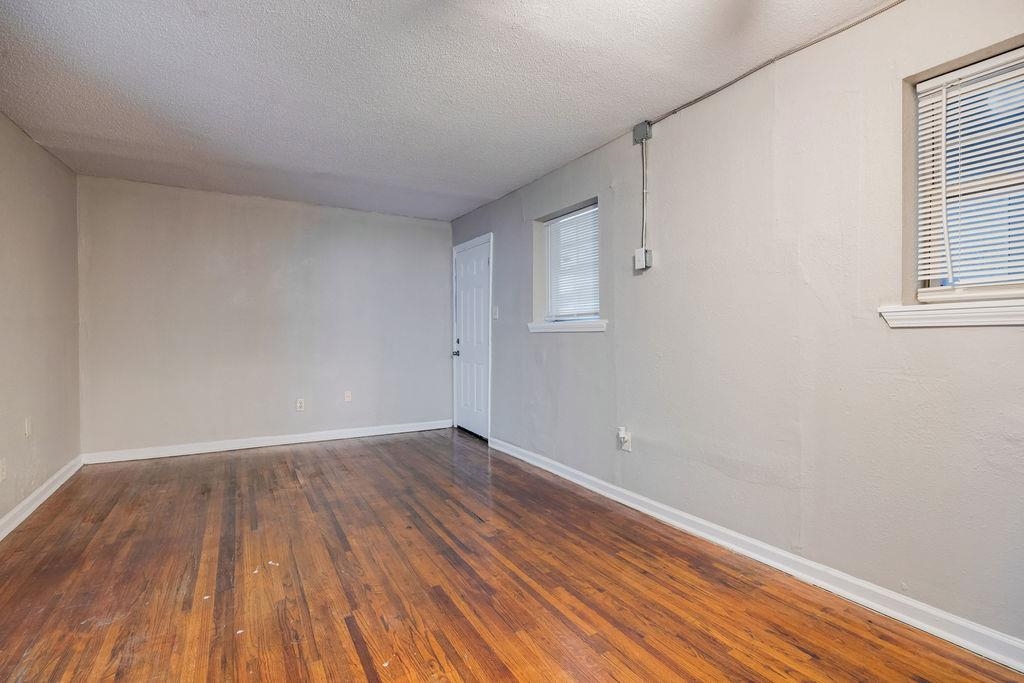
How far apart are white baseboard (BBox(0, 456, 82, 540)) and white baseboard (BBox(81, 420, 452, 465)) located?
0.24 meters

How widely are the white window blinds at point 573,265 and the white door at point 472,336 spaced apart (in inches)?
38.6

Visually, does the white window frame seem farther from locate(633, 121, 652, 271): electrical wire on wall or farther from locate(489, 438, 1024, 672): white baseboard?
locate(489, 438, 1024, 672): white baseboard

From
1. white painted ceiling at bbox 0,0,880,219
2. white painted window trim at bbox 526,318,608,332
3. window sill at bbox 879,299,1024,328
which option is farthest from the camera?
white painted window trim at bbox 526,318,608,332

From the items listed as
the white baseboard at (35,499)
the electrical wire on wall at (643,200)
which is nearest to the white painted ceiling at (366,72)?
the electrical wire on wall at (643,200)

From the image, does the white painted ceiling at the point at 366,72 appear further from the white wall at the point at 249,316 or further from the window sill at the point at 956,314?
Result: the window sill at the point at 956,314

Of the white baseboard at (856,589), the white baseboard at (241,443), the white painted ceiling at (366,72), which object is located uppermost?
the white painted ceiling at (366,72)

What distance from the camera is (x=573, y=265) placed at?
12.8 feet

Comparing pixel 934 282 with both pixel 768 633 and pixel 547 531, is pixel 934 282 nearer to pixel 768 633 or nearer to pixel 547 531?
pixel 768 633

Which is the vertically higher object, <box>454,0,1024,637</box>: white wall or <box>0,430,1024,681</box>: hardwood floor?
<box>454,0,1024,637</box>: white wall

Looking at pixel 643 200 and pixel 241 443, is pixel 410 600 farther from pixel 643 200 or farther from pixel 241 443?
pixel 241 443

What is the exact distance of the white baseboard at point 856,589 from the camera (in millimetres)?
1691

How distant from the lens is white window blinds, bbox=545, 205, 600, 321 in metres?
3.68

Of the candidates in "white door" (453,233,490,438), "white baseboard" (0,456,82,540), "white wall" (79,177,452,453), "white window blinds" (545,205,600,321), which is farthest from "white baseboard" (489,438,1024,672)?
"white baseboard" (0,456,82,540)

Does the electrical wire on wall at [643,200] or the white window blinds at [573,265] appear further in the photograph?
the white window blinds at [573,265]
